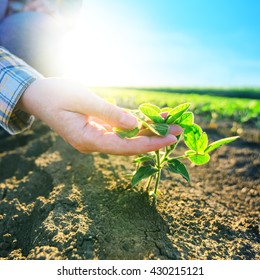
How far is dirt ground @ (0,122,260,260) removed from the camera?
130 cm

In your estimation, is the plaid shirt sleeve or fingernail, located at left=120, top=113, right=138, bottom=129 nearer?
fingernail, located at left=120, top=113, right=138, bottom=129

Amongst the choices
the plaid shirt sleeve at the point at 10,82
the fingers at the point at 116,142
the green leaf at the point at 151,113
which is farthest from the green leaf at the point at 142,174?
the plaid shirt sleeve at the point at 10,82

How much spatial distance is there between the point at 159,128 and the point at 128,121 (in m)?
0.13

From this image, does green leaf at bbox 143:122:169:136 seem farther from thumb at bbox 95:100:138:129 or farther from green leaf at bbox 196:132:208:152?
green leaf at bbox 196:132:208:152

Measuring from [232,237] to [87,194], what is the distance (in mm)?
760

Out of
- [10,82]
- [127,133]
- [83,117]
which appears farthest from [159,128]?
[10,82]

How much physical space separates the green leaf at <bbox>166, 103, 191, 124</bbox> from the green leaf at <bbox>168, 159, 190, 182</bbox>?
0.21 meters

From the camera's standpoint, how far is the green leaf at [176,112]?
1265 millimetres

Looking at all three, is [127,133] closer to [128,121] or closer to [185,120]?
[128,121]

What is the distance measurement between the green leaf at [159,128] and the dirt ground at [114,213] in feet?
1.50

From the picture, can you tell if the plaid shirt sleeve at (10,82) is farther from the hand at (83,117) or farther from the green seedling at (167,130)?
the green seedling at (167,130)

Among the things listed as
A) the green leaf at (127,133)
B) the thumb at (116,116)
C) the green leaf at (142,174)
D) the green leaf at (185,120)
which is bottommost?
the green leaf at (142,174)

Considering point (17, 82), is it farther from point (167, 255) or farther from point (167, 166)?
point (167, 255)

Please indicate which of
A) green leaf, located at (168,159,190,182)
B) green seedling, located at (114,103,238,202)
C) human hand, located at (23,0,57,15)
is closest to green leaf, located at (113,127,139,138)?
green seedling, located at (114,103,238,202)
